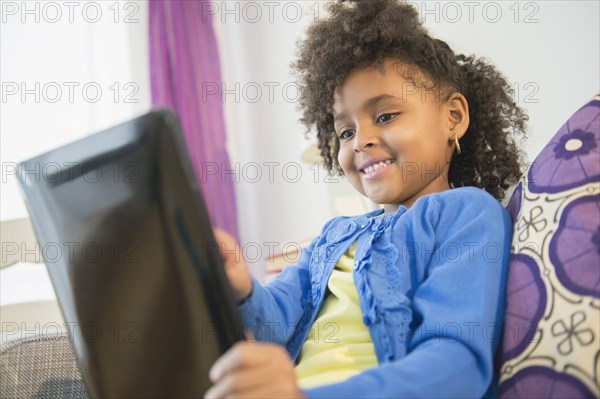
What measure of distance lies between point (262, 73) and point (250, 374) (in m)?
2.49

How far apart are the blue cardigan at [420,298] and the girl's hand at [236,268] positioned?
0.02 meters

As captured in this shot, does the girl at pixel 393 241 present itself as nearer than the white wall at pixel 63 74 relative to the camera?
Yes

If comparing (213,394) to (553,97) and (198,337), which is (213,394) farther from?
(553,97)

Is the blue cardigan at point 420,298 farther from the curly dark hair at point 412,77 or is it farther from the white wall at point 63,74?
the white wall at point 63,74

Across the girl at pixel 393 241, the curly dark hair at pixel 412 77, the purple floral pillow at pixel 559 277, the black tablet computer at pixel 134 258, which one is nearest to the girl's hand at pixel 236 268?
the girl at pixel 393 241

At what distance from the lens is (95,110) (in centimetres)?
227

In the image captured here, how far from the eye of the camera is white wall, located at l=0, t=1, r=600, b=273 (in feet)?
5.03

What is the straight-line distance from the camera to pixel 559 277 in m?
0.68

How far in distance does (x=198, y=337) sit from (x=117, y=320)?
0.31 ft

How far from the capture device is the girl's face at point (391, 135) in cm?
96

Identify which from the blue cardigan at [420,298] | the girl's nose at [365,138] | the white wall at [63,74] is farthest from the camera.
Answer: the white wall at [63,74]

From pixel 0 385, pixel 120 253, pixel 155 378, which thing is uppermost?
pixel 120 253

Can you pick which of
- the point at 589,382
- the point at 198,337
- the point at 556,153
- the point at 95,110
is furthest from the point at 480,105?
the point at 95,110

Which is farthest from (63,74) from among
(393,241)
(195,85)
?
(393,241)
